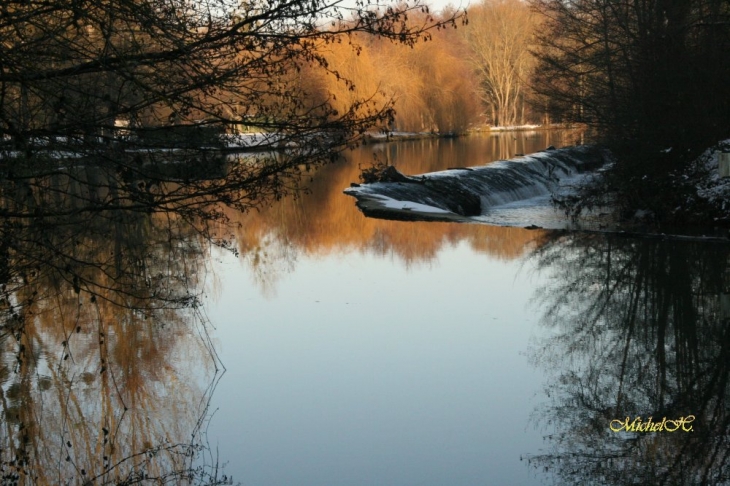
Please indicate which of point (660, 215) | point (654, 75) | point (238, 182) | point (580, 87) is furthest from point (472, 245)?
point (238, 182)

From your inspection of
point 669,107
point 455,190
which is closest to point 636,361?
point 669,107

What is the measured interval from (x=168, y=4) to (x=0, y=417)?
281cm

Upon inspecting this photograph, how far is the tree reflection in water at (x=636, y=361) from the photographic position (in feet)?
16.5

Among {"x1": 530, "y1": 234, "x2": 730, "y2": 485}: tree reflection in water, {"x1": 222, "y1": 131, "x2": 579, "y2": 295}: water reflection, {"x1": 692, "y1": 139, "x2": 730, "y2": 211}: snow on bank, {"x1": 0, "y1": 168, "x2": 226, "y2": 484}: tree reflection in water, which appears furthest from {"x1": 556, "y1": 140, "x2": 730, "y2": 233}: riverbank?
{"x1": 0, "y1": 168, "x2": 226, "y2": 484}: tree reflection in water

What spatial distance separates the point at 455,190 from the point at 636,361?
1066 centimetres

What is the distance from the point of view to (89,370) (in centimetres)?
673

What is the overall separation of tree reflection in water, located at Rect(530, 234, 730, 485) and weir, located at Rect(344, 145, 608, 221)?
14.6 feet

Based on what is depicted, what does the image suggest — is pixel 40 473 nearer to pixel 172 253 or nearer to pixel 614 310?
pixel 614 310

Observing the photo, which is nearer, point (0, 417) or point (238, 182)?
point (238, 182)

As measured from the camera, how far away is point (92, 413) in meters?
5.81

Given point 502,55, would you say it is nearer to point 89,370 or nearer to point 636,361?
point 636,361

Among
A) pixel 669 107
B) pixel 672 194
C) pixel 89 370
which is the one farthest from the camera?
pixel 669 107

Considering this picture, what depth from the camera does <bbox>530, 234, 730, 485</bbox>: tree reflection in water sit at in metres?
5.03
